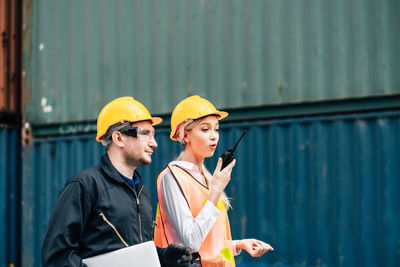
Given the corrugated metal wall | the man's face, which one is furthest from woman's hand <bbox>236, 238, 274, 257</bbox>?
the corrugated metal wall

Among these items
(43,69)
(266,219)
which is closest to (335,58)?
(266,219)

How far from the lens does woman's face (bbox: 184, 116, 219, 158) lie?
3.30m

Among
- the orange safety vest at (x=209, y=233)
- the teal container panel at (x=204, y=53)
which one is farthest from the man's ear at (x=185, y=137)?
the teal container panel at (x=204, y=53)

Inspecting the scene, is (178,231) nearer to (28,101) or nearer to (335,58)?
Answer: (335,58)

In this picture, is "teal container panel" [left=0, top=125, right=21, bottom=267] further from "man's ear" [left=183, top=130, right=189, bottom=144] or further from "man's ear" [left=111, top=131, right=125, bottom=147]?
"man's ear" [left=111, top=131, right=125, bottom=147]

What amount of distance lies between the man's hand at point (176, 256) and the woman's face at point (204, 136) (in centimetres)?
70

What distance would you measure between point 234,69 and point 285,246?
247cm

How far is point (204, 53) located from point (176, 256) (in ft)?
15.6

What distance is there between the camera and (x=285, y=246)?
6.32 metres

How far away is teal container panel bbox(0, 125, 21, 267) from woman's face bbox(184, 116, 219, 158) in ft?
19.3

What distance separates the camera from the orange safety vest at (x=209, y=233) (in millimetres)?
3160

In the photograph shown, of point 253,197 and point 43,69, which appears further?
point 43,69

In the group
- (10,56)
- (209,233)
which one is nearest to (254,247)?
(209,233)

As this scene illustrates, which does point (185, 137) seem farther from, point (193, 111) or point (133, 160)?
point (133, 160)
